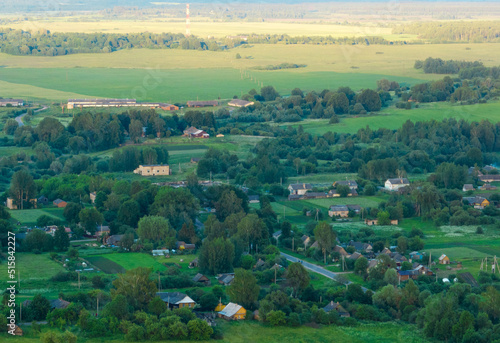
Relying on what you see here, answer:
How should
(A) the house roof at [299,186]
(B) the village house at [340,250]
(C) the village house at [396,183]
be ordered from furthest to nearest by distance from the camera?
(C) the village house at [396,183]
(A) the house roof at [299,186]
(B) the village house at [340,250]

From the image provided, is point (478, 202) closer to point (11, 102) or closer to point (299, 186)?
point (299, 186)

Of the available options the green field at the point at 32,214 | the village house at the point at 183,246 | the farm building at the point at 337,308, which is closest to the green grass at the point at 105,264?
the village house at the point at 183,246

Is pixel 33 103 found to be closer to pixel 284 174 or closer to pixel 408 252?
pixel 284 174

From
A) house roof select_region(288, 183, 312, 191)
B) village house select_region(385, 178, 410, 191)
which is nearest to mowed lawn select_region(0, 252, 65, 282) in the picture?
house roof select_region(288, 183, 312, 191)

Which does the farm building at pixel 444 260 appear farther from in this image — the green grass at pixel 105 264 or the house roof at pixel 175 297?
the green grass at pixel 105 264

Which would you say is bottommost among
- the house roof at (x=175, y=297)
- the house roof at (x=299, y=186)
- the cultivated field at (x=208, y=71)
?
the house roof at (x=299, y=186)

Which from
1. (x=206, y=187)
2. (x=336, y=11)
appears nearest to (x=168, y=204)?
(x=206, y=187)

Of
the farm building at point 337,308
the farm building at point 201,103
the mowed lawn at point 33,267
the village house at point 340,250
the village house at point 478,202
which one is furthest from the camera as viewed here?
the farm building at point 201,103

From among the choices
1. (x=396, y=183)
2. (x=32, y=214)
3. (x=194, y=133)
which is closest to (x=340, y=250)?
(x=396, y=183)
